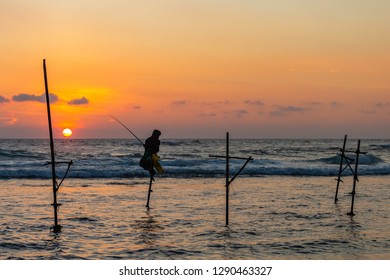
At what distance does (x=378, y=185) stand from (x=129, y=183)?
1130cm

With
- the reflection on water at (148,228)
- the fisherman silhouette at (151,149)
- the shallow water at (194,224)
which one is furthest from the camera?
the fisherman silhouette at (151,149)

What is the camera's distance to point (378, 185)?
24094 millimetres

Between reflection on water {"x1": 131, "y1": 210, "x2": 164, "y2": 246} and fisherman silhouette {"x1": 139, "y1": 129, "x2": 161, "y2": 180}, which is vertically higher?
fisherman silhouette {"x1": 139, "y1": 129, "x2": 161, "y2": 180}

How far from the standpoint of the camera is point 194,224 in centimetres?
1356

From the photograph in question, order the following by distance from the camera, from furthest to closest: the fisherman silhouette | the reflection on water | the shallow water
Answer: the fisherman silhouette, the reflection on water, the shallow water

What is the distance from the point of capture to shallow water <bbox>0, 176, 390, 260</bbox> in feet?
35.5

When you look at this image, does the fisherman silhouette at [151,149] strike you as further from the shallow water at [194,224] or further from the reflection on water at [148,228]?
the reflection on water at [148,228]

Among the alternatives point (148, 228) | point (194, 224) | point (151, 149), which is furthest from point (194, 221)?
point (151, 149)

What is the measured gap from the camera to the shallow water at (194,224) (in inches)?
426

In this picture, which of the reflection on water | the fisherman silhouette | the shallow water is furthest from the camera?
the fisherman silhouette

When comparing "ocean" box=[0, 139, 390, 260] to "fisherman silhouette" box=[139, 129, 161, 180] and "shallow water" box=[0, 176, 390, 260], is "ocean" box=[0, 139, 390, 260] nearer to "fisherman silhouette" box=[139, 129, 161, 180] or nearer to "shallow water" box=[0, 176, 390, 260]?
"shallow water" box=[0, 176, 390, 260]

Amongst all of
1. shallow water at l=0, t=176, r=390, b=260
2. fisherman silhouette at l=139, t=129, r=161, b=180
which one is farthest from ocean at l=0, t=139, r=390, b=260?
fisherman silhouette at l=139, t=129, r=161, b=180

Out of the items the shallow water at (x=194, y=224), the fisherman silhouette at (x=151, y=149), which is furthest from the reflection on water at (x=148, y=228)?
the fisherman silhouette at (x=151, y=149)
